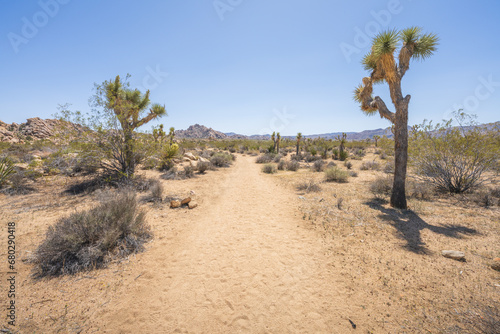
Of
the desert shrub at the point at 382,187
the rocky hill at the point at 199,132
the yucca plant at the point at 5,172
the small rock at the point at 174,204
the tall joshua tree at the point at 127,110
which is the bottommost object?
the small rock at the point at 174,204

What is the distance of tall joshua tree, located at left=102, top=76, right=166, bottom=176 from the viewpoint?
8977 mm

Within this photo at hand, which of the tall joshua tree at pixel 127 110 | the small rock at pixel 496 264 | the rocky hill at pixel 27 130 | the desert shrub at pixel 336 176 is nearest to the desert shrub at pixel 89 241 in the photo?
the tall joshua tree at pixel 127 110

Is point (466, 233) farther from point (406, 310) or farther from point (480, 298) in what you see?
point (406, 310)

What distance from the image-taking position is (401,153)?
6.88 metres

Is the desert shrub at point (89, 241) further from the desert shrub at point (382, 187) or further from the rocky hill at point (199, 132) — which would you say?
the rocky hill at point (199, 132)

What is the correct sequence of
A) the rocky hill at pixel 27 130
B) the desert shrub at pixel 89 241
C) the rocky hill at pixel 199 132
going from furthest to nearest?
the rocky hill at pixel 199 132 < the rocky hill at pixel 27 130 < the desert shrub at pixel 89 241

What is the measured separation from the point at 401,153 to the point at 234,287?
7.54 meters

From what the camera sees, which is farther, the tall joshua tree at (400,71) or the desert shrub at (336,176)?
the desert shrub at (336,176)

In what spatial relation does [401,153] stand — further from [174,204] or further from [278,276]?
[174,204]

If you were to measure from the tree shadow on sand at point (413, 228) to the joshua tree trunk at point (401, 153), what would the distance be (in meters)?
0.53

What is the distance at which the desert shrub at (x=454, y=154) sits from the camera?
7.32m

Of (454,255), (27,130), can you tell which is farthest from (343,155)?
Result: (27,130)

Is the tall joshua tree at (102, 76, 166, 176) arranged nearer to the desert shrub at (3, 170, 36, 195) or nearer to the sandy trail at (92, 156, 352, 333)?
the desert shrub at (3, 170, 36, 195)

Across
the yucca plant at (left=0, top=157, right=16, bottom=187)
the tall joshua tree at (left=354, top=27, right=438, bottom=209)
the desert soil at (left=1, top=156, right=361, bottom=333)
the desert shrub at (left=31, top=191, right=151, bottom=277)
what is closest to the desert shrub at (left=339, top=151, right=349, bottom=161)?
the tall joshua tree at (left=354, top=27, right=438, bottom=209)
